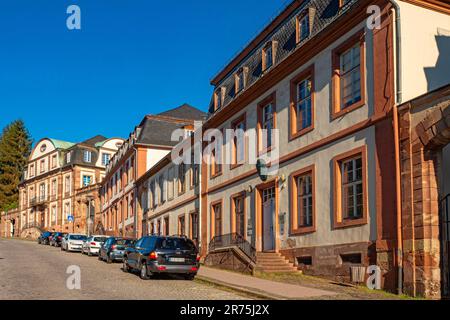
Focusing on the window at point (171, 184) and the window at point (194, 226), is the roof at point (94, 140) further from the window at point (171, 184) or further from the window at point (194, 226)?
the window at point (194, 226)

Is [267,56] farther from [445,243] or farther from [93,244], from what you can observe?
[93,244]

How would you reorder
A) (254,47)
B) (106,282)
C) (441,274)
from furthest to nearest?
1. (254,47)
2. (106,282)
3. (441,274)

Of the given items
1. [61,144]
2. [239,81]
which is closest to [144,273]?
[239,81]

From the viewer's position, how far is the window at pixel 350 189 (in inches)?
671

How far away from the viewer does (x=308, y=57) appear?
67.1 ft

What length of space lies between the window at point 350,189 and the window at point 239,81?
9.52 meters

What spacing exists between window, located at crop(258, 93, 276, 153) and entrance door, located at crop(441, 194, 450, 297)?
9.09 metres

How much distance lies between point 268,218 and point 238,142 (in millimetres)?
4652

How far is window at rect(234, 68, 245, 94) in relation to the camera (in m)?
27.0

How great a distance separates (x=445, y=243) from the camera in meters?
14.7

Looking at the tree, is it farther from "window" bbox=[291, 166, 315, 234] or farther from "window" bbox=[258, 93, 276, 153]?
"window" bbox=[291, 166, 315, 234]
